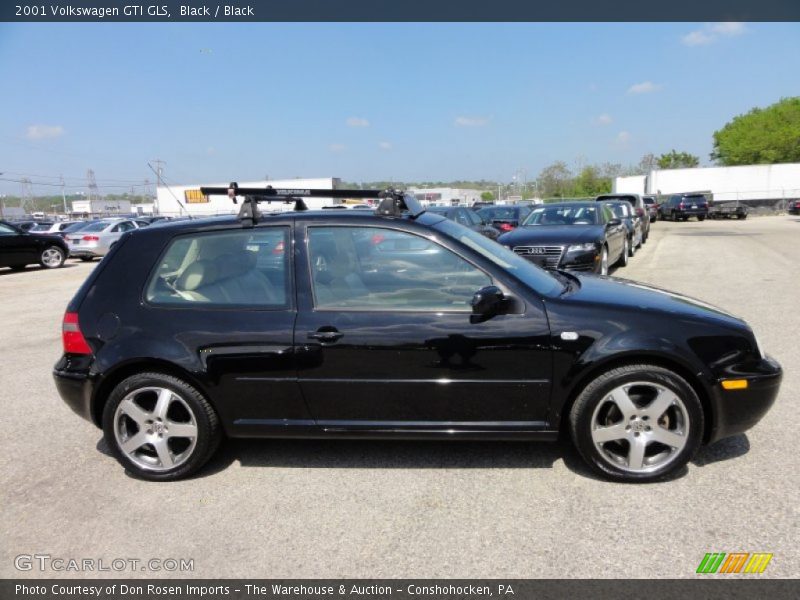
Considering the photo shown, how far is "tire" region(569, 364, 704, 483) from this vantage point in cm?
307

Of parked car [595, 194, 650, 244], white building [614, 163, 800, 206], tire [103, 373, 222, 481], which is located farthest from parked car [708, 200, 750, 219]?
tire [103, 373, 222, 481]

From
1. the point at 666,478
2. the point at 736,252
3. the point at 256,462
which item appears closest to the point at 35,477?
the point at 256,462

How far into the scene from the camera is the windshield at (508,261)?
3.38 m

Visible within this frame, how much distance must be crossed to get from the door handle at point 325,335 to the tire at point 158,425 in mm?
815

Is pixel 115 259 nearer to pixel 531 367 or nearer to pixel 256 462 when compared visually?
pixel 256 462

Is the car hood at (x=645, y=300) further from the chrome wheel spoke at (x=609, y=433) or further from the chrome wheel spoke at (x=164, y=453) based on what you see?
the chrome wheel spoke at (x=164, y=453)

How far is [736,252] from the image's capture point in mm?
14680

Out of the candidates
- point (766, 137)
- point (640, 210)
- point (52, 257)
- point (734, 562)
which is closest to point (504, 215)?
point (640, 210)

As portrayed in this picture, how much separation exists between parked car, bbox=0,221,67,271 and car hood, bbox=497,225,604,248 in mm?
14482

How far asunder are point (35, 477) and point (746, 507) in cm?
423

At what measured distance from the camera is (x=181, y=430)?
3.37 metres

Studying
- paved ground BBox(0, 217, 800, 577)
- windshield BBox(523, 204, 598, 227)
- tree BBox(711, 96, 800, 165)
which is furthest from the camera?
tree BBox(711, 96, 800, 165)

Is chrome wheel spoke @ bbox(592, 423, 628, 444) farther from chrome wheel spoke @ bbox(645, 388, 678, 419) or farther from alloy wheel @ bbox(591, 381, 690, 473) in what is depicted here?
chrome wheel spoke @ bbox(645, 388, 678, 419)

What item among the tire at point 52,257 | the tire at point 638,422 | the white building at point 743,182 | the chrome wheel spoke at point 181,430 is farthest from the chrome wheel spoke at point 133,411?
the white building at point 743,182
